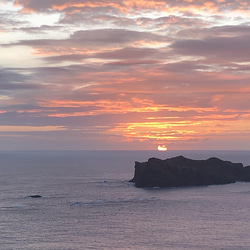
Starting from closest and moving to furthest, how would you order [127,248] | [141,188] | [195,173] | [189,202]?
[127,248] < [189,202] < [141,188] < [195,173]

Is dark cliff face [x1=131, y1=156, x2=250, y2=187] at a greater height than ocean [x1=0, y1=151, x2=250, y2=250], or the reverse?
dark cliff face [x1=131, y1=156, x2=250, y2=187]

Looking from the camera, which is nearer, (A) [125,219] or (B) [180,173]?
(A) [125,219]

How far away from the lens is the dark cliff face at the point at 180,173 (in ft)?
559

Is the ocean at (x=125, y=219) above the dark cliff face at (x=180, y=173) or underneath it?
underneath

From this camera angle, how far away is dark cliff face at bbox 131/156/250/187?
170 metres

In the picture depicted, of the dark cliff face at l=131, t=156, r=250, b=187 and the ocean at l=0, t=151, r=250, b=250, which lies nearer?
the ocean at l=0, t=151, r=250, b=250

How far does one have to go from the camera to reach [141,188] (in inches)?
6422

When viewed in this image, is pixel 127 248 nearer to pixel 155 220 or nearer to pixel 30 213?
pixel 155 220

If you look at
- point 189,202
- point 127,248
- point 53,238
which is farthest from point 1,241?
point 189,202

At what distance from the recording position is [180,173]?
576 feet

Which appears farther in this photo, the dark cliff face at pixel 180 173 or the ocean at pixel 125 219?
the dark cliff face at pixel 180 173

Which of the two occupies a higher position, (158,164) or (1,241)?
(158,164)

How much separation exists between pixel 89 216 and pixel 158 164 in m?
67.5

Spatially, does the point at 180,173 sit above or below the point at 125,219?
above
